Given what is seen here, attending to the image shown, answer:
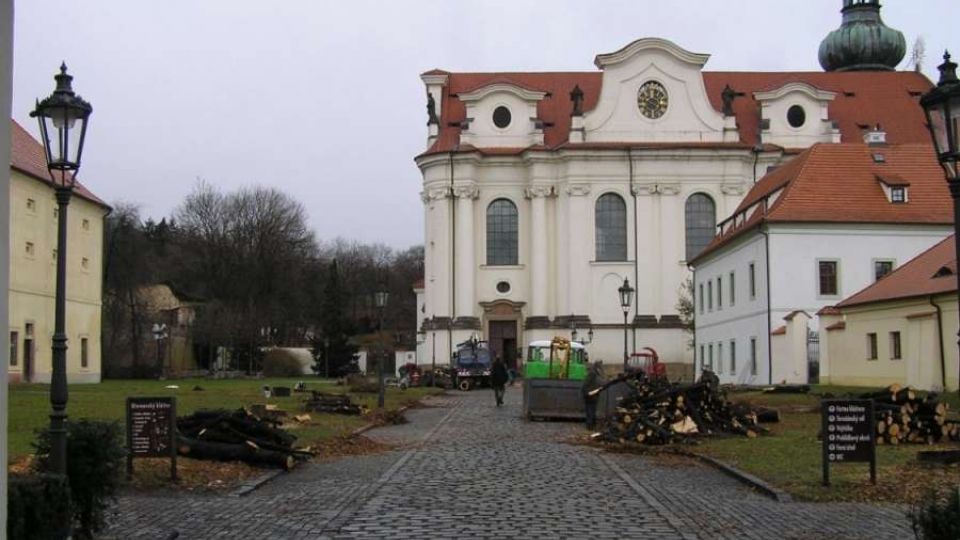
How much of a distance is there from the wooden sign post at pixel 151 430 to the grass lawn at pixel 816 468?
777 centimetres

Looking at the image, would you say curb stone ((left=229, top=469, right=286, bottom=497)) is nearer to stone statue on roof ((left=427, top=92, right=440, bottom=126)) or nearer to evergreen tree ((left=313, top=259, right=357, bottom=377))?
stone statue on roof ((left=427, top=92, right=440, bottom=126))

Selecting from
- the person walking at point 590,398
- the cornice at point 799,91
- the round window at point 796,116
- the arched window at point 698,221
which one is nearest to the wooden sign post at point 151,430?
the person walking at point 590,398

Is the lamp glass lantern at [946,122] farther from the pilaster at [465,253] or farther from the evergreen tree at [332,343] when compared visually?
the evergreen tree at [332,343]

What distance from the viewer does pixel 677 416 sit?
2289 centimetres

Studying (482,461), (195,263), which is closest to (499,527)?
(482,461)

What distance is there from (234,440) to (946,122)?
10714 millimetres

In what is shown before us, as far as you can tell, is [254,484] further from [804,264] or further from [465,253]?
[465,253]

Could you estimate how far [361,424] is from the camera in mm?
27797

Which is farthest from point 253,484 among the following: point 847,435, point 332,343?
point 332,343

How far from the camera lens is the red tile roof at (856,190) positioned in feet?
159

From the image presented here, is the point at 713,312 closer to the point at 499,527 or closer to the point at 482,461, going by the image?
the point at 482,461

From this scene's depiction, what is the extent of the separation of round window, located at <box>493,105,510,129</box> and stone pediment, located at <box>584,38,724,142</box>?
5083 millimetres

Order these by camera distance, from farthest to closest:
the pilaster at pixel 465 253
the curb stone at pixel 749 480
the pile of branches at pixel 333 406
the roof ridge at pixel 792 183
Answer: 1. the pilaster at pixel 465 253
2. the roof ridge at pixel 792 183
3. the pile of branches at pixel 333 406
4. the curb stone at pixel 749 480

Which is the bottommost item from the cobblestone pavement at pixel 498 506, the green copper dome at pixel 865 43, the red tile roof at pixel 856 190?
the cobblestone pavement at pixel 498 506
